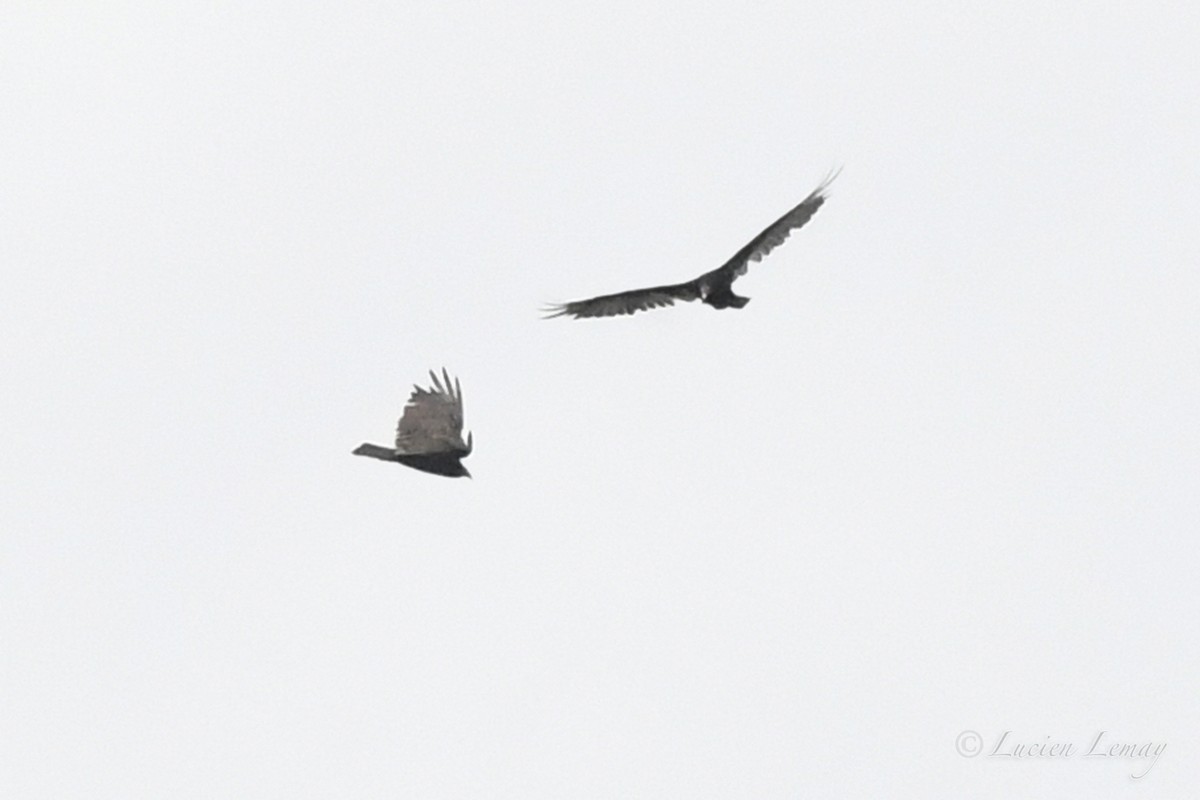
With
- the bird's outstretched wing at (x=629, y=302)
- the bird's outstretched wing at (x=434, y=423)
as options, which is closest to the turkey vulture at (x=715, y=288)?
the bird's outstretched wing at (x=629, y=302)

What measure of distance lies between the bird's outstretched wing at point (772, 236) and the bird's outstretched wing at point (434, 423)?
19.0 ft

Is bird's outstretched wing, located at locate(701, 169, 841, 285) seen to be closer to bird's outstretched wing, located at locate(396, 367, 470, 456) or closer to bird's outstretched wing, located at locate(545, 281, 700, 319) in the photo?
bird's outstretched wing, located at locate(545, 281, 700, 319)

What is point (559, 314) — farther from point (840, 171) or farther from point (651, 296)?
point (840, 171)

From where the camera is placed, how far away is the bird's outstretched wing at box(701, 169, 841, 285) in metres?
38.2

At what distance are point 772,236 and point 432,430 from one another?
22.8 feet

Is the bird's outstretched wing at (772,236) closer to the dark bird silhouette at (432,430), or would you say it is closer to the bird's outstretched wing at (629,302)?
the bird's outstretched wing at (629,302)

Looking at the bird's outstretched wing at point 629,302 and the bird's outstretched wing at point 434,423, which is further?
the bird's outstretched wing at point 629,302

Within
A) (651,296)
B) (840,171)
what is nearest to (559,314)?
(651,296)

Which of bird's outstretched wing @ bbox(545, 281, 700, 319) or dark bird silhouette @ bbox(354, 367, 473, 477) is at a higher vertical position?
bird's outstretched wing @ bbox(545, 281, 700, 319)

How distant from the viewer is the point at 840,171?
38.3 meters

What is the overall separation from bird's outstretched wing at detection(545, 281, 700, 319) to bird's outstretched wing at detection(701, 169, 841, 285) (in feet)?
1.60

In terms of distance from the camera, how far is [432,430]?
33.9 meters

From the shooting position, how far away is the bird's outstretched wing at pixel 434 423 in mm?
33906

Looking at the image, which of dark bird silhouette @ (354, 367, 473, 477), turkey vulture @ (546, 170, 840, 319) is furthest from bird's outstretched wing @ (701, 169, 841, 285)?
dark bird silhouette @ (354, 367, 473, 477)
